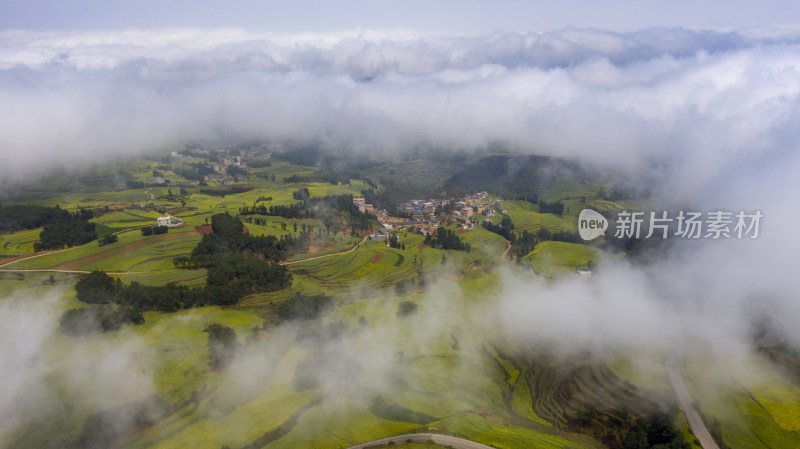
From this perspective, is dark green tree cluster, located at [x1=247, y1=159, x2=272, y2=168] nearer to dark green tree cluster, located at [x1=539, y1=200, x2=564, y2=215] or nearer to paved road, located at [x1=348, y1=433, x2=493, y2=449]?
dark green tree cluster, located at [x1=539, y1=200, x2=564, y2=215]

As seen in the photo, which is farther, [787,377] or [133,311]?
[133,311]

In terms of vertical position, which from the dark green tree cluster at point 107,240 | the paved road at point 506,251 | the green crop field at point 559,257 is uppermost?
the dark green tree cluster at point 107,240

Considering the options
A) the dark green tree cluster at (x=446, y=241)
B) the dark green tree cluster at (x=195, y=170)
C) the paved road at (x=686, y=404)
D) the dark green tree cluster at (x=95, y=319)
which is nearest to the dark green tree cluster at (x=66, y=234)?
the dark green tree cluster at (x=95, y=319)

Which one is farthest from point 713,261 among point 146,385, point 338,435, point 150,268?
point 150,268

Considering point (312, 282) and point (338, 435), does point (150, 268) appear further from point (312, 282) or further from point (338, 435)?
point (338, 435)

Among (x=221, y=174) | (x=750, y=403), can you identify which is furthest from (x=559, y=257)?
(x=221, y=174)
